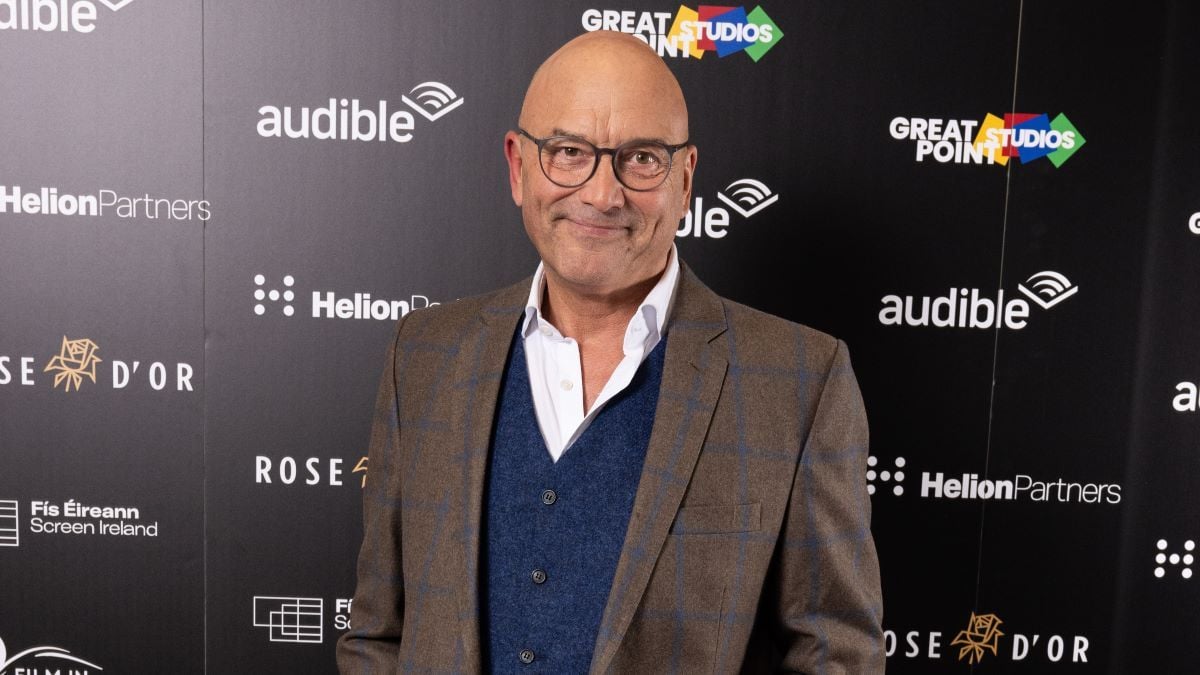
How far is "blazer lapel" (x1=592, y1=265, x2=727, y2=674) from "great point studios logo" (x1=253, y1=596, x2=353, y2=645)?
1.30 metres

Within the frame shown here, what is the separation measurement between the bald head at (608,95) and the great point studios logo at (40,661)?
190 centimetres

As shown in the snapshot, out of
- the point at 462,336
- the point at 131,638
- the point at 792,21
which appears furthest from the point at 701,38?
the point at 131,638

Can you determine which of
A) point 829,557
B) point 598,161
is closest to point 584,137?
point 598,161

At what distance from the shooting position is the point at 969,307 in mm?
2436

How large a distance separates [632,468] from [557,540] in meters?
0.15

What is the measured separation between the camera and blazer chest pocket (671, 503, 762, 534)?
1.46 meters

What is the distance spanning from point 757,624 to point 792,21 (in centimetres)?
141

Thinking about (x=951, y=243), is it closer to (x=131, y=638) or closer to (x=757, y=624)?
(x=757, y=624)

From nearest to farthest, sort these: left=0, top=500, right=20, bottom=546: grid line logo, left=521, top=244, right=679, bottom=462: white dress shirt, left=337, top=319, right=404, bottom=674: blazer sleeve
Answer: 1. left=521, top=244, right=679, bottom=462: white dress shirt
2. left=337, top=319, right=404, bottom=674: blazer sleeve
3. left=0, top=500, right=20, bottom=546: grid line logo

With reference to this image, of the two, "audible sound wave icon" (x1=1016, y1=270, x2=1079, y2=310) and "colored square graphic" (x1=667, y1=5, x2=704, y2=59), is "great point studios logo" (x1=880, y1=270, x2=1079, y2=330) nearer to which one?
"audible sound wave icon" (x1=1016, y1=270, x2=1079, y2=310)

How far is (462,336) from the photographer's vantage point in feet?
5.43

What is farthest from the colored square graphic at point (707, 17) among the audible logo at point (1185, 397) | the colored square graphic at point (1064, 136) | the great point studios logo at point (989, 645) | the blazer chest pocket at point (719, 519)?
the great point studios logo at point (989, 645)

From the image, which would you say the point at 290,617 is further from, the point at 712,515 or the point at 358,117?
the point at 712,515

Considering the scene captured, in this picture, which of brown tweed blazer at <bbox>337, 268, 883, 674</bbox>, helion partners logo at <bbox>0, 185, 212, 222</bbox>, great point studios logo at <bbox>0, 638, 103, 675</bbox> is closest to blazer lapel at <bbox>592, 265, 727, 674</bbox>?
brown tweed blazer at <bbox>337, 268, 883, 674</bbox>
